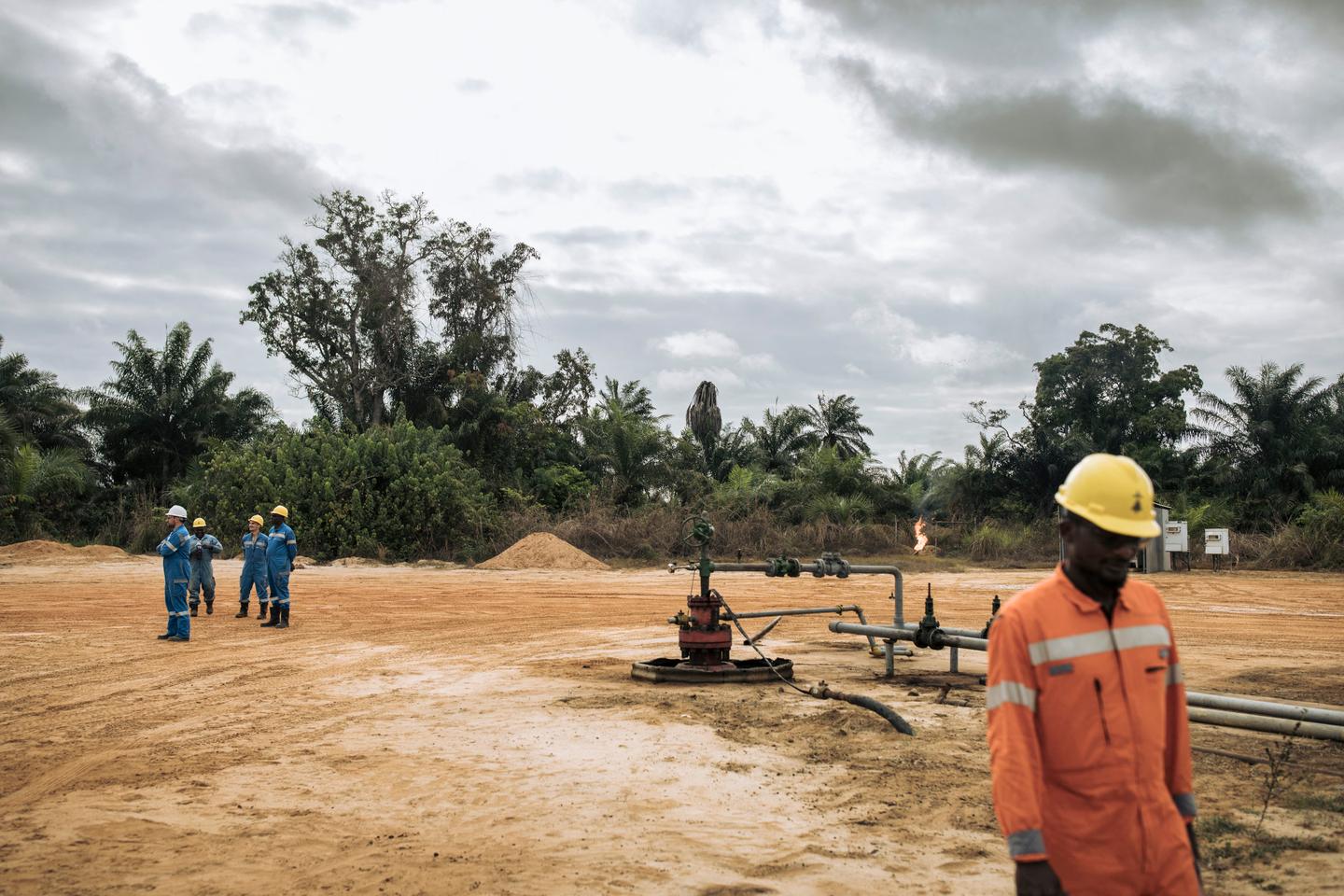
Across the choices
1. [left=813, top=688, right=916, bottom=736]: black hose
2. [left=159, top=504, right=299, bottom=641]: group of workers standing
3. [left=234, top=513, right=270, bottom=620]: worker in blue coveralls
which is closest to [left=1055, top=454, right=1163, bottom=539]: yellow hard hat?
[left=813, top=688, right=916, bottom=736]: black hose

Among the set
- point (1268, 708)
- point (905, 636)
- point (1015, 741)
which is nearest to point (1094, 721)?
point (1015, 741)

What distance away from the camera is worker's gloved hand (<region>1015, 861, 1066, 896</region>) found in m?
2.65

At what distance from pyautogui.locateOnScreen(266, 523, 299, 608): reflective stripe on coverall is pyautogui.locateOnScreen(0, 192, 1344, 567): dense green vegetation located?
16.2m

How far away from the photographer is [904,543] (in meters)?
33.3

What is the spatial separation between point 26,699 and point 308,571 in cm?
1921

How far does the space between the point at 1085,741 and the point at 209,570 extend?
1660cm

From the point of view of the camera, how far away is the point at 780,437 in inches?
1783

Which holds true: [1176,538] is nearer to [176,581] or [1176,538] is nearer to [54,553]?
[176,581]

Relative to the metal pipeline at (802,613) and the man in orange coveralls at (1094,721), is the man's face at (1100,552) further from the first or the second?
the metal pipeline at (802,613)

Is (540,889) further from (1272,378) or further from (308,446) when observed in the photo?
Result: (1272,378)

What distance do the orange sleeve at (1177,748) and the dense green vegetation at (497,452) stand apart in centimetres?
2925

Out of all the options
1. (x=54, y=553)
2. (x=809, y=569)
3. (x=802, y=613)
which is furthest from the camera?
(x=54, y=553)

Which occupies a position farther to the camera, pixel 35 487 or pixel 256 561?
pixel 35 487

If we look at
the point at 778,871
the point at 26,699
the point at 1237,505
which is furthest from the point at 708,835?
the point at 1237,505
